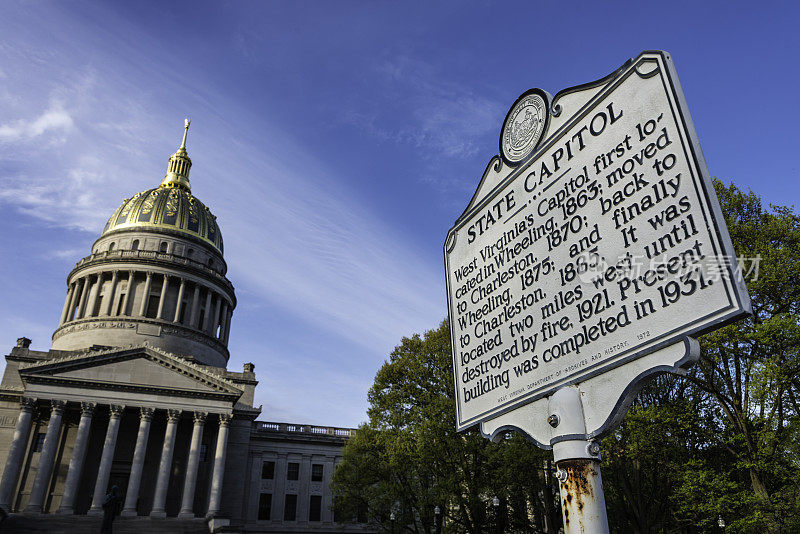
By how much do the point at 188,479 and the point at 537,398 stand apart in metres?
46.9

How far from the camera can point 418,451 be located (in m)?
28.8

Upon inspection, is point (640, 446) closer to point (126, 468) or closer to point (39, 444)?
point (126, 468)

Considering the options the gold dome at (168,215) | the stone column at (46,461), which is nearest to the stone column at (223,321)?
the gold dome at (168,215)

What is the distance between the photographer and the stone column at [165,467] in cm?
4409

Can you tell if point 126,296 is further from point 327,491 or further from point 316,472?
point 327,491

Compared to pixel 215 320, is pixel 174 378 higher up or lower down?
lower down

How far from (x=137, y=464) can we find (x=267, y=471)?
1709cm

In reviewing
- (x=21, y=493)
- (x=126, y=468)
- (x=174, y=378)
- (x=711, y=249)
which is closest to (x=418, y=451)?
(x=711, y=249)

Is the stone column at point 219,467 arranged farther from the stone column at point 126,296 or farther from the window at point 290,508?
the stone column at point 126,296

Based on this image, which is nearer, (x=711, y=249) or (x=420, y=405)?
(x=711, y=249)

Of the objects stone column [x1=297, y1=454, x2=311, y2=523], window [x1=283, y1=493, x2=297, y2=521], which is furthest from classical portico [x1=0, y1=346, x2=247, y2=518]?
stone column [x1=297, y1=454, x2=311, y2=523]

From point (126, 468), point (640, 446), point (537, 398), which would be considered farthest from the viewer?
point (126, 468)

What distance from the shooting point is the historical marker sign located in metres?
4.91

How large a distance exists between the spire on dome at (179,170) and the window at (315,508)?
49.8 metres
